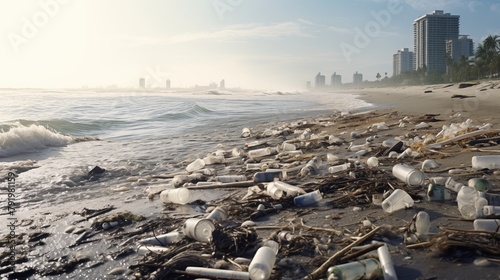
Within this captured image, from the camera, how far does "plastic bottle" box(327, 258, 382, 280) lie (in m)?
2.13

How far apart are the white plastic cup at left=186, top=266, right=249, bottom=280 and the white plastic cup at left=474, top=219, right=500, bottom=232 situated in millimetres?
1564

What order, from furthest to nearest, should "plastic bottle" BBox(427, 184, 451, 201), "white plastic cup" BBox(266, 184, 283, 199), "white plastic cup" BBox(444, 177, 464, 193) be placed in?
1. "white plastic cup" BBox(266, 184, 283, 199)
2. "white plastic cup" BBox(444, 177, 464, 193)
3. "plastic bottle" BBox(427, 184, 451, 201)

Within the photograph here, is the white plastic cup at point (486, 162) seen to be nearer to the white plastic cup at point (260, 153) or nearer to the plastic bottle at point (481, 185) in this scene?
the plastic bottle at point (481, 185)

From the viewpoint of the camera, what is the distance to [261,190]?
13.8ft

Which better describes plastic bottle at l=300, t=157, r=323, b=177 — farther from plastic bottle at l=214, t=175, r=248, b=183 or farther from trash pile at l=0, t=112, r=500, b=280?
plastic bottle at l=214, t=175, r=248, b=183

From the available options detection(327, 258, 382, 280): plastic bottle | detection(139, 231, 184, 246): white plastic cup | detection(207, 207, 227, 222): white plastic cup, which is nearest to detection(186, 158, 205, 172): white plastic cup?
detection(207, 207, 227, 222): white plastic cup

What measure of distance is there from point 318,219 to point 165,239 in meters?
1.23

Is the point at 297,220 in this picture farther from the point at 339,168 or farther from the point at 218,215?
the point at 339,168

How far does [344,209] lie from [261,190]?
1.03 m

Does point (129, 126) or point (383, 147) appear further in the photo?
point (129, 126)

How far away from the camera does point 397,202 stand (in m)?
3.23

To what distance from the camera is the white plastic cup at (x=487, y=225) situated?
100 inches

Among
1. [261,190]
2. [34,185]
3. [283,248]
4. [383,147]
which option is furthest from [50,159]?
[283,248]

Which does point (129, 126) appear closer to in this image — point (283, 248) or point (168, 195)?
point (168, 195)
